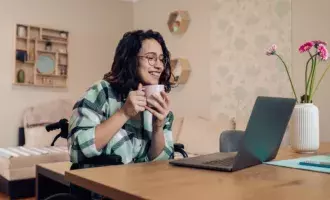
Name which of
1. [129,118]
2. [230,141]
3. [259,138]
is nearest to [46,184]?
[230,141]

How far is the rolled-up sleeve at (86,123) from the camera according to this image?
1322 mm

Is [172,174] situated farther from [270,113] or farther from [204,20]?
[204,20]

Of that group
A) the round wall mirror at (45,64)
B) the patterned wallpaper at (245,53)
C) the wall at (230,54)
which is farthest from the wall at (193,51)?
the round wall mirror at (45,64)

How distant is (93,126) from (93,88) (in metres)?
0.18

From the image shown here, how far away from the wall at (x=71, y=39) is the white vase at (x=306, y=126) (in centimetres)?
382

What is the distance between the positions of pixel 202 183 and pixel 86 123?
0.66 m

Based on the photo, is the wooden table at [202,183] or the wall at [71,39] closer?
the wooden table at [202,183]

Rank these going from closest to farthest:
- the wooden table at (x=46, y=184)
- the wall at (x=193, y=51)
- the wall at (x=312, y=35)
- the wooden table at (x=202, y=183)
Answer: the wooden table at (x=202, y=183) < the wooden table at (x=46, y=184) < the wall at (x=312, y=35) < the wall at (x=193, y=51)

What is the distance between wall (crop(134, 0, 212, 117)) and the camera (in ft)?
13.4

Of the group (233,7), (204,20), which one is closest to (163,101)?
(233,7)

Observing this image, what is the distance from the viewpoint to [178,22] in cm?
439

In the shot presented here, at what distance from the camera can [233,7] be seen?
3764mm

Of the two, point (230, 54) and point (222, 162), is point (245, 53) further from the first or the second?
point (222, 162)

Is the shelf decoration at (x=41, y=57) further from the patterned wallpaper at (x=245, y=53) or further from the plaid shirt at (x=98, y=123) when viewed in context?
the plaid shirt at (x=98, y=123)
